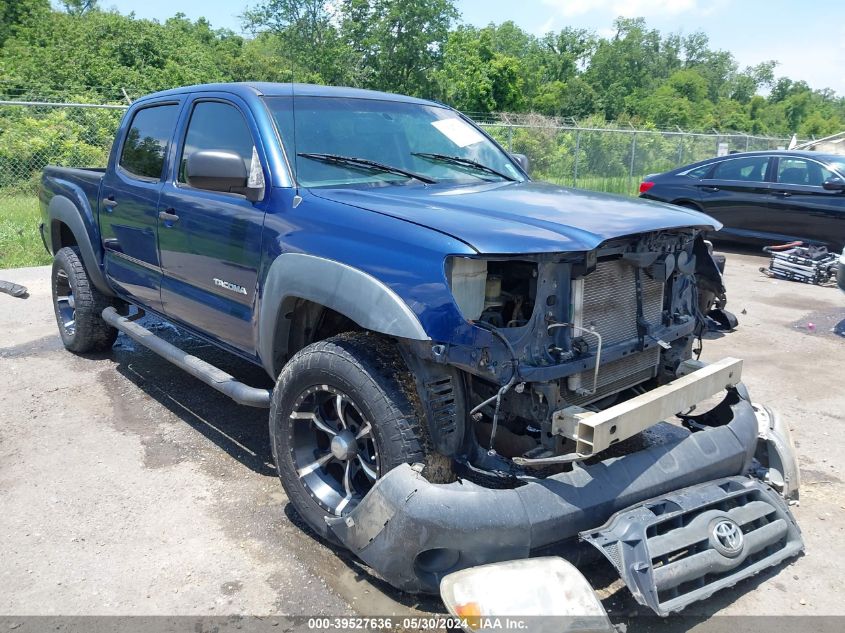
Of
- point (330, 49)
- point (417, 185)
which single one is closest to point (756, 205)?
point (417, 185)

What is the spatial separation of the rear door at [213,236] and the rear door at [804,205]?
8517 millimetres

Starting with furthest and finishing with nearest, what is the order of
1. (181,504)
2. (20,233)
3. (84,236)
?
1. (20,233)
2. (84,236)
3. (181,504)

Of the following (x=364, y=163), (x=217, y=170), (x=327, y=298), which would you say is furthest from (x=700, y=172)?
(x=327, y=298)

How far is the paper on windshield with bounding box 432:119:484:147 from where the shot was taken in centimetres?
426

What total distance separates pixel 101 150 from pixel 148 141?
10311 millimetres

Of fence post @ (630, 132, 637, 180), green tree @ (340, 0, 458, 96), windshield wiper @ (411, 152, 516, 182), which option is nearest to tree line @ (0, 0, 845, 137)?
green tree @ (340, 0, 458, 96)

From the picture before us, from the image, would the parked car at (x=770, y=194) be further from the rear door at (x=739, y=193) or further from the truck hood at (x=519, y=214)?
the truck hood at (x=519, y=214)

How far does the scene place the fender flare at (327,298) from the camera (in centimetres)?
271

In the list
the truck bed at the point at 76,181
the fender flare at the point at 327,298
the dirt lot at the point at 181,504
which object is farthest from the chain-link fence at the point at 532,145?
the fender flare at the point at 327,298

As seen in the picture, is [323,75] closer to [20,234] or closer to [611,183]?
[611,183]

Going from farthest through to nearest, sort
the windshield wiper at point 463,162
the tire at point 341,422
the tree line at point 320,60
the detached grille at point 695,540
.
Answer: the tree line at point 320,60 < the windshield wiper at point 463,162 < the tire at point 341,422 < the detached grille at point 695,540

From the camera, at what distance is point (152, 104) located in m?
4.81

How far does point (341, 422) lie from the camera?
3100mm

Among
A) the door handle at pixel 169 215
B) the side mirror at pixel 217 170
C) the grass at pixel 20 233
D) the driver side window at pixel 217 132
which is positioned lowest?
the grass at pixel 20 233
